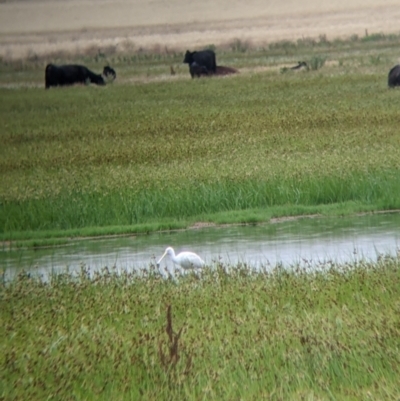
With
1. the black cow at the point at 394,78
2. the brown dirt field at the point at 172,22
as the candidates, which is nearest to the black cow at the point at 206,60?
the black cow at the point at 394,78

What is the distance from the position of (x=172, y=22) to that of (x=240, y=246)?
82656 mm

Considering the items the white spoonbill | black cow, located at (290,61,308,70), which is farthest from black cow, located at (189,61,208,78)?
the white spoonbill

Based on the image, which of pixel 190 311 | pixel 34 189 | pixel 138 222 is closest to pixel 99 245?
pixel 138 222

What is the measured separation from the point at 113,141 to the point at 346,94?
8.24m

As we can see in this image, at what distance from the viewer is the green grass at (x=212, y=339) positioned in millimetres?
6367

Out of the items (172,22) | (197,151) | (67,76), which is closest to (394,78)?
(197,151)

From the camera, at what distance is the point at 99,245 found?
47.4 feet

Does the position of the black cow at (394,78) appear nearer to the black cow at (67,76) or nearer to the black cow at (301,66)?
the black cow at (301,66)

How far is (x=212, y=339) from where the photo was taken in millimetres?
7270

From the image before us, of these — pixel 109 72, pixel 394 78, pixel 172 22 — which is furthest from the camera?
pixel 172 22

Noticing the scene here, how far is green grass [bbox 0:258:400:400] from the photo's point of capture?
6.37m

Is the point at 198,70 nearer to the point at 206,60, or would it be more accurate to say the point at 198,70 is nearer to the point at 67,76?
the point at 206,60

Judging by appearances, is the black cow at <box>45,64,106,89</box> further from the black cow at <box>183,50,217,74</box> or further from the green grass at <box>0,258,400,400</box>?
the green grass at <box>0,258,400,400</box>

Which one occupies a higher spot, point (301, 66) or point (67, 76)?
point (301, 66)
